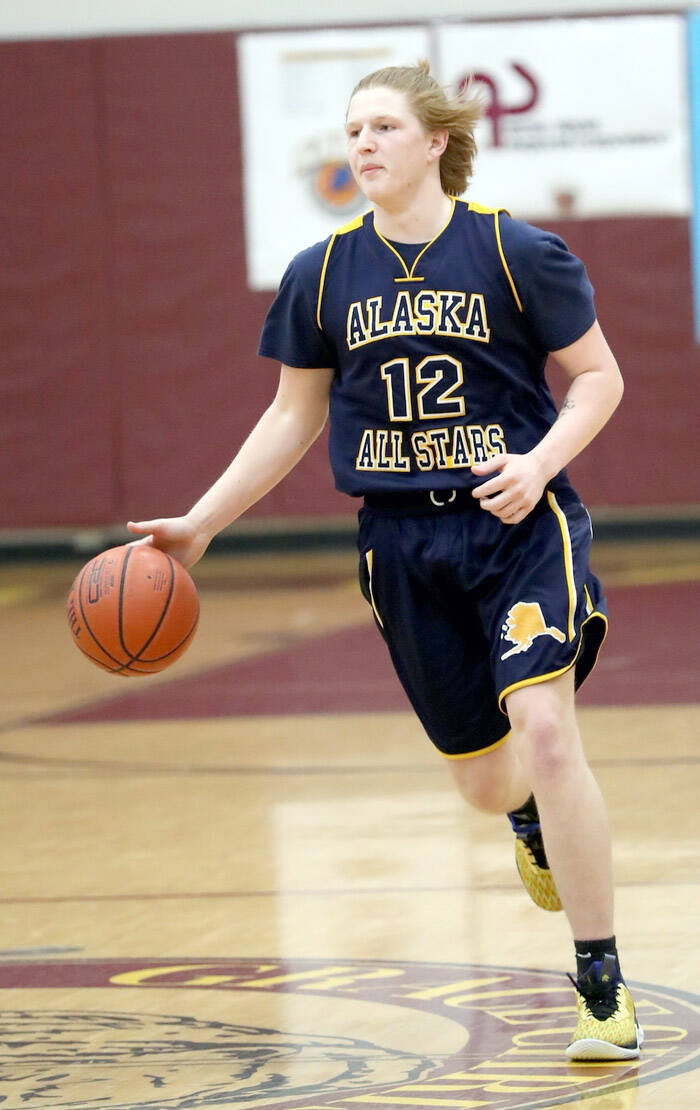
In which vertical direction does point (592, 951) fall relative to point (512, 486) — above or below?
below

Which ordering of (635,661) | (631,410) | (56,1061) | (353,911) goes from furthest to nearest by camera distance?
(631,410) → (635,661) → (353,911) → (56,1061)

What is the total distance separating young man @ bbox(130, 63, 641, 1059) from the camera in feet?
10.8

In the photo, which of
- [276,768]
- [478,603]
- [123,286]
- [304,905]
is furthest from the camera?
[123,286]

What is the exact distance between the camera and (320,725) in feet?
23.4

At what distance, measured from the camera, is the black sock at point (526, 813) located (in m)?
3.97

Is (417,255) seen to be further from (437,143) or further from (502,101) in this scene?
(502,101)

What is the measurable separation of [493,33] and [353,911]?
9586 millimetres

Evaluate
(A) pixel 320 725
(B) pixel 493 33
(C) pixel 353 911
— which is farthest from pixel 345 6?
(C) pixel 353 911

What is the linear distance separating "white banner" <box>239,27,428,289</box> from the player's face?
9.61 meters

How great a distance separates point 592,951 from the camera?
3.29m

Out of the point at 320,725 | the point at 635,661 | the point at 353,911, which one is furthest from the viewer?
the point at 635,661

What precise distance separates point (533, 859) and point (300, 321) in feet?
3.88

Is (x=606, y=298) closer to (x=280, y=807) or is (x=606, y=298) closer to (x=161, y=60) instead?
(x=161, y=60)

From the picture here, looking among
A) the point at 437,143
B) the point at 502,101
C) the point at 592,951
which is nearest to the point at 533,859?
the point at 592,951
